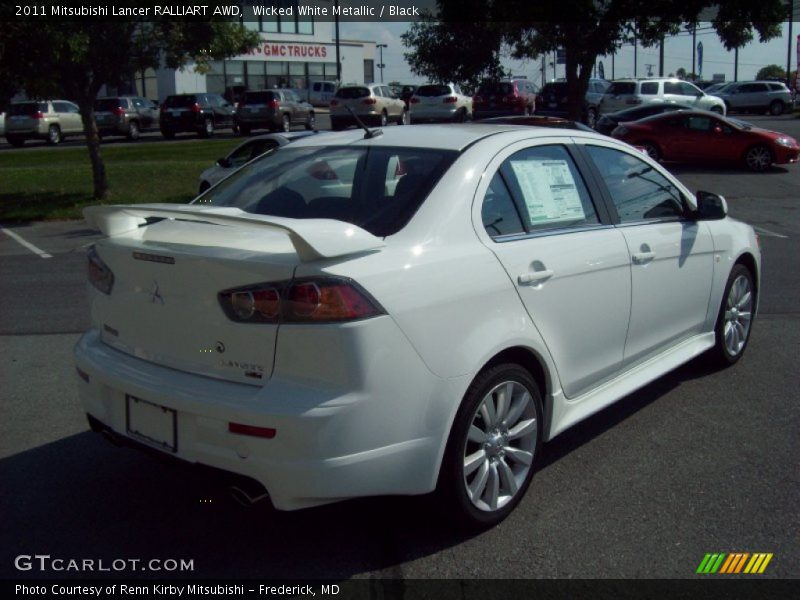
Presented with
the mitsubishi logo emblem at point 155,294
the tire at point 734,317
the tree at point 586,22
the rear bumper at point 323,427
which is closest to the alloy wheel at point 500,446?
the rear bumper at point 323,427

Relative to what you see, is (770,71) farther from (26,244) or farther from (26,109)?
(26,244)

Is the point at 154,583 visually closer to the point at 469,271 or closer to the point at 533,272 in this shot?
the point at 469,271

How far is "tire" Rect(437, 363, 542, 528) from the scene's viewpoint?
3531mm

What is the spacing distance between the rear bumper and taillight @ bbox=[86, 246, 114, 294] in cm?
61

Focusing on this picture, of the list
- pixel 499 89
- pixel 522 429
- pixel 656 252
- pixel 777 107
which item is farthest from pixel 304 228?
pixel 777 107

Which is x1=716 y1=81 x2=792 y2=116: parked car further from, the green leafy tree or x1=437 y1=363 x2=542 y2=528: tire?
the green leafy tree

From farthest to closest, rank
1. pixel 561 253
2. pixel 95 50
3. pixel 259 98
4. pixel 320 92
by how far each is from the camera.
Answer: pixel 320 92 < pixel 259 98 < pixel 95 50 < pixel 561 253

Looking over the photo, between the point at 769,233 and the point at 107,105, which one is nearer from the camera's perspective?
the point at 769,233

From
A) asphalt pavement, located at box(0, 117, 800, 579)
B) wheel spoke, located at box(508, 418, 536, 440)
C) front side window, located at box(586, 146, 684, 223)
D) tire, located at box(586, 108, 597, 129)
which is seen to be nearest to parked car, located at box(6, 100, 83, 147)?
tire, located at box(586, 108, 597, 129)

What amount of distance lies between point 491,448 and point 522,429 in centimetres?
21

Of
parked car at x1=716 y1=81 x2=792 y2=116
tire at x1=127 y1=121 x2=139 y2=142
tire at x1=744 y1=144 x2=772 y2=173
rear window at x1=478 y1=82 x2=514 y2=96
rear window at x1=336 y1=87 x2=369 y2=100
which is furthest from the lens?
parked car at x1=716 y1=81 x2=792 y2=116

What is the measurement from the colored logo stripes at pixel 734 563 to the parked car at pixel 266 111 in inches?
1276

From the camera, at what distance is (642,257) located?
183 inches

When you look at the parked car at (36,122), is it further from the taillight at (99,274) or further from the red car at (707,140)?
the taillight at (99,274)
